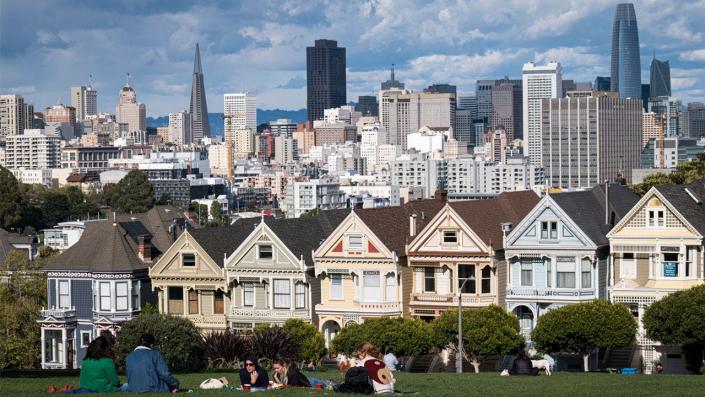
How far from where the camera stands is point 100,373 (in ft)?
99.2

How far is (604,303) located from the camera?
4897 centimetres

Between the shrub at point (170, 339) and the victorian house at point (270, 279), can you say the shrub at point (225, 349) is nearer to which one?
the shrub at point (170, 339)

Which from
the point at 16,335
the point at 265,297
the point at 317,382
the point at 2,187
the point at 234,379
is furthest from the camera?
the point at 2,187

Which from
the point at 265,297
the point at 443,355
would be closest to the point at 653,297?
the point at 443,355

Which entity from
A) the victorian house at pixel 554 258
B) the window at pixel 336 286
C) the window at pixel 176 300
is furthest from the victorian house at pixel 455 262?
the window at pixel 176 300

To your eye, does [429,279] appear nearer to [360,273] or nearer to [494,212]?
[360,273]

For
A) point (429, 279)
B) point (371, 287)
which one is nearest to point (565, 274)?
point (429, 279)

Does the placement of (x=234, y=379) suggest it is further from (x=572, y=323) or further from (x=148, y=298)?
(x=148, y=298)

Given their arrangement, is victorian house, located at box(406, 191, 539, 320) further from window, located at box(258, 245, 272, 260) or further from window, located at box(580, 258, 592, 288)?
window, located at box(258, 245, 272, 260)

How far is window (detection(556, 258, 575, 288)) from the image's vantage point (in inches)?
2041

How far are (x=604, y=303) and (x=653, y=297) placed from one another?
80.8 inches

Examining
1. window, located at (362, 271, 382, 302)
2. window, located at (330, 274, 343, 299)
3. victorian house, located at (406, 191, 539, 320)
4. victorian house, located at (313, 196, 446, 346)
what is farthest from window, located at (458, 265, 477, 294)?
window, located at (330, 274, 343, 299)

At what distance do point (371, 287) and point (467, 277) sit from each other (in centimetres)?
337

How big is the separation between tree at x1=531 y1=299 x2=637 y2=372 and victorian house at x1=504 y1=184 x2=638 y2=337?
2.37 meters
